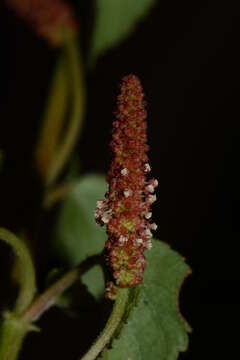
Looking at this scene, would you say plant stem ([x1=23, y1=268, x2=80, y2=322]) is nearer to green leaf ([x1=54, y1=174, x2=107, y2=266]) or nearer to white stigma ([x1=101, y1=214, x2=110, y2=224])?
white stigma ([x1=101, y1=214, x2=110, y2=224])

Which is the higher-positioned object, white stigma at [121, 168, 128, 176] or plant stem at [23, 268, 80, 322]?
white stigma at [121, 168, 128, 176]

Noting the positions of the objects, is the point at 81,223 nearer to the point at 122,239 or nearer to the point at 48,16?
the point at 48,16

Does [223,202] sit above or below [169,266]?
above

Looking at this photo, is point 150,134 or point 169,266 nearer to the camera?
point 169,266

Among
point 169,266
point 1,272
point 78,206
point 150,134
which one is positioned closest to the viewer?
point 169,266

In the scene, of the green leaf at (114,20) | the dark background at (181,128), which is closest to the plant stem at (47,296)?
the dark background at (181,128)

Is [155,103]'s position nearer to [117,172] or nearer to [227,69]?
[227,69]

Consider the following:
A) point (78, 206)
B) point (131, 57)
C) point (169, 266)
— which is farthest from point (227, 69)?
point (169, 266)

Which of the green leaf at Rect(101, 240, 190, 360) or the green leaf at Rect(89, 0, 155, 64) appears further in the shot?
the green leaf at Rect(89, 0, 155, 64)

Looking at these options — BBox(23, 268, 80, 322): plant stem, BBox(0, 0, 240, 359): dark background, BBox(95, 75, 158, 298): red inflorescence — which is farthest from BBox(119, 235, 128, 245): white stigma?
BBox(0, 0, 240, 359): dark background
